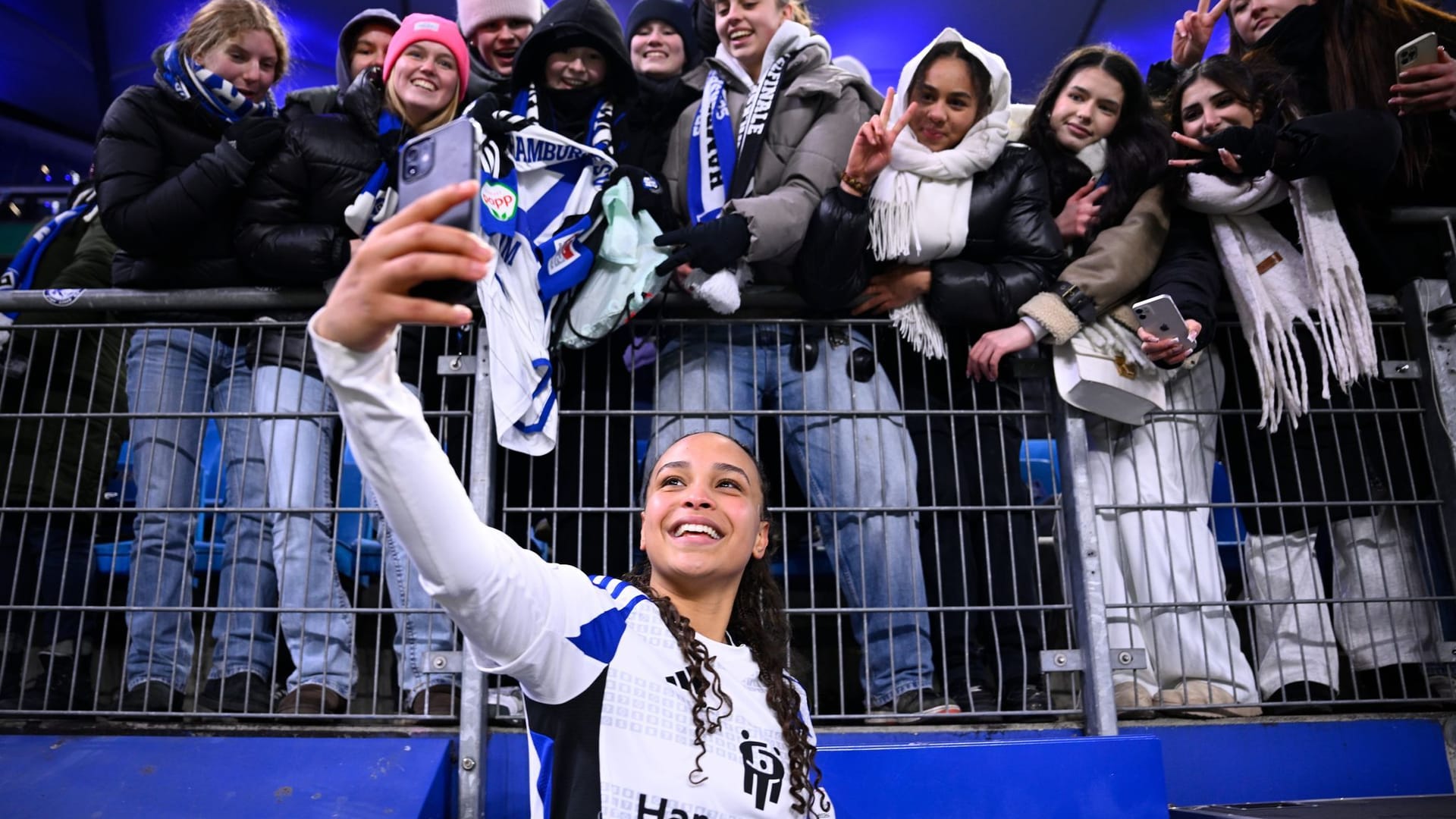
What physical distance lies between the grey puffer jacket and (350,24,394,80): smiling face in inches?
45.0

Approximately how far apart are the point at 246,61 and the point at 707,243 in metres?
1.74

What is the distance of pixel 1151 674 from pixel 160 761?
8.92 ft

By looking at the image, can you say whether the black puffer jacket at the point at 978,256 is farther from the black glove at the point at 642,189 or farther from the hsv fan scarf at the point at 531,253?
the hsv fan scarf at the point at 531,253

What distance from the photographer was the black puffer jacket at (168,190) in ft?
11.4

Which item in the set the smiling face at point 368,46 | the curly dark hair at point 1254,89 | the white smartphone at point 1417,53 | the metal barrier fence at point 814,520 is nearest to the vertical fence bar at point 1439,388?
the metal barrier fence at point 814,520

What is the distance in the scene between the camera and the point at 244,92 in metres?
3.80

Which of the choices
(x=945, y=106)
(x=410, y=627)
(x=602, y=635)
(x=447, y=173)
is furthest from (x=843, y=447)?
(x=447, y=173)

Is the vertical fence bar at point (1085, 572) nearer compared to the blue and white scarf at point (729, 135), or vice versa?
the vertical fence bar at point (1085, 572)

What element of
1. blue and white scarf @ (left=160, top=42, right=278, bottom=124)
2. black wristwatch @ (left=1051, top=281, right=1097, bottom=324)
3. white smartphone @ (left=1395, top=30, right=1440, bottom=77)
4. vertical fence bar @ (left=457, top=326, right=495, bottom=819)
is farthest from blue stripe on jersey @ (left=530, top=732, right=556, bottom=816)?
white smartphone @ (left=1395, top=30, right=1440, bottom=77)

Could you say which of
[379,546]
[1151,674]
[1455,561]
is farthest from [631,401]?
[1455,561]

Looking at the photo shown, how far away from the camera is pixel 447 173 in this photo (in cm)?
142

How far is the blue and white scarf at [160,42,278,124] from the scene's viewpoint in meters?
3.68

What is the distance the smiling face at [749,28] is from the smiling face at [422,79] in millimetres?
954

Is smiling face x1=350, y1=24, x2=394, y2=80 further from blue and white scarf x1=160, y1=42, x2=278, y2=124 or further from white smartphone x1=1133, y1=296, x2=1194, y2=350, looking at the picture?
white smartphone x1=1133, y1=296, x2=1194, y2=350
